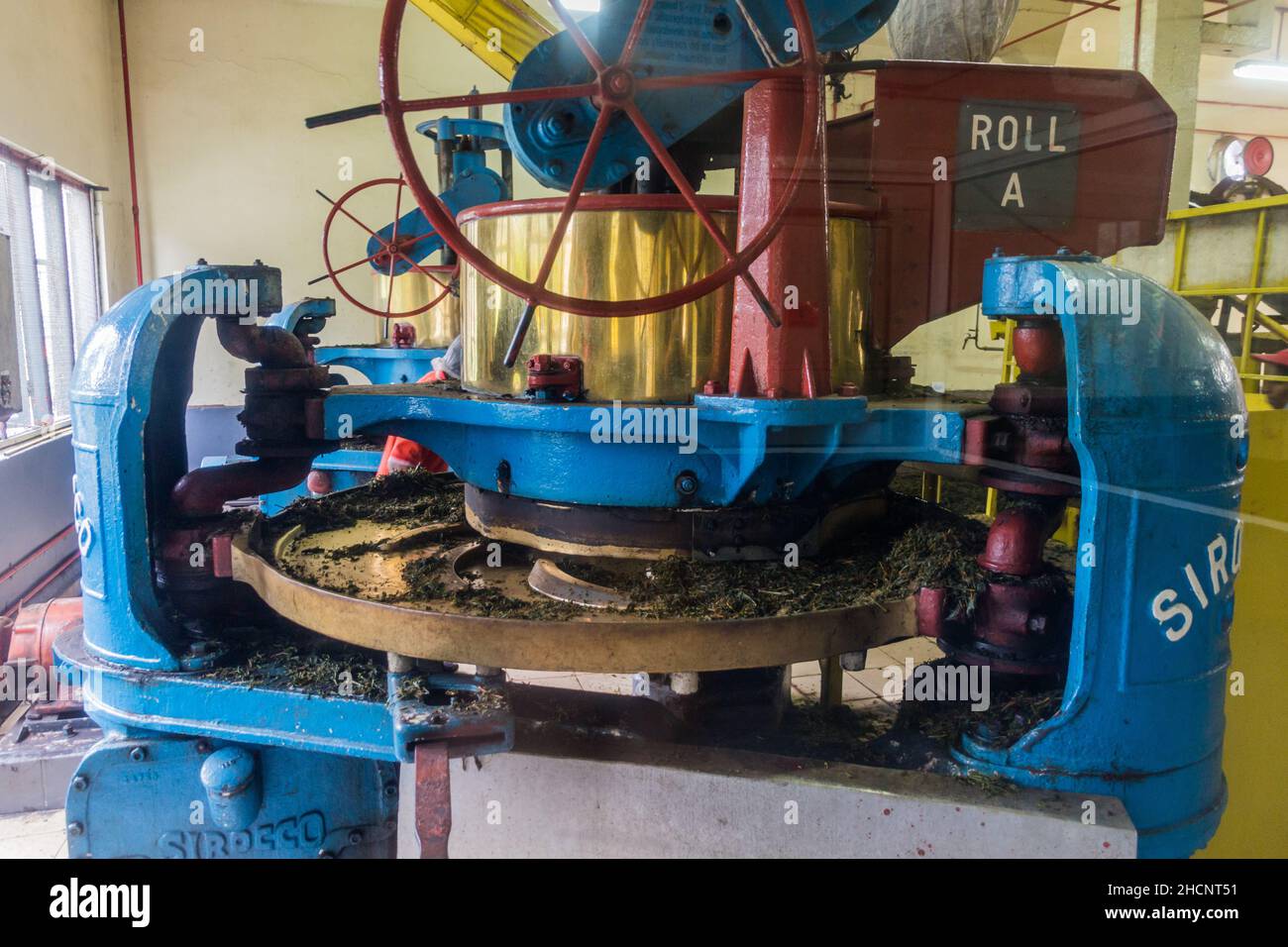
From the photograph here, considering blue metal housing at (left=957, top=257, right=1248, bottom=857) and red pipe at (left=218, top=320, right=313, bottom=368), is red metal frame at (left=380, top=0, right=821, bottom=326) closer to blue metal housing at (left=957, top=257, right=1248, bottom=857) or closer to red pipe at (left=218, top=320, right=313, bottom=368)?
blue metal housing at (left=957, top=257, right=1248, bottom=857)

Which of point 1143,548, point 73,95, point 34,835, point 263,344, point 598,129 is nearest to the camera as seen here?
point 598,129

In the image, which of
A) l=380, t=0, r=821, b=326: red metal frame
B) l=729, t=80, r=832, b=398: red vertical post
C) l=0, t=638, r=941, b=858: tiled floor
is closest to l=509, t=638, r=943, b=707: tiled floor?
l=0, t=638, r=941, b=858: tiled floor

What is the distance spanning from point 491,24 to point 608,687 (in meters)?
3.66

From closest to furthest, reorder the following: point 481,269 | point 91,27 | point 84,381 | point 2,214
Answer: point 481,269
point 84,381
point 2,214
point 91,27

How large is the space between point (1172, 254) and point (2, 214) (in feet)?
20.4

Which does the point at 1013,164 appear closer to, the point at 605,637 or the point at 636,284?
the point at 636,284

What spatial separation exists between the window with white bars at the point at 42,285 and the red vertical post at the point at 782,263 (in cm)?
380

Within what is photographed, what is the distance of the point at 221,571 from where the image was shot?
1.71 m

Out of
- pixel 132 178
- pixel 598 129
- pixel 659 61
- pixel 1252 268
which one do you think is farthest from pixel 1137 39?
pixel 132 178

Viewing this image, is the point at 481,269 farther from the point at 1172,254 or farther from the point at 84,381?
the point at 1172,254

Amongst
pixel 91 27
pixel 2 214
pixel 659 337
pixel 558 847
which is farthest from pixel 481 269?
pixel 91 27

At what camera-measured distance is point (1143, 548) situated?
1.36m

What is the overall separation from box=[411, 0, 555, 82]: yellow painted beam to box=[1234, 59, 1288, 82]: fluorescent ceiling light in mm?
7526

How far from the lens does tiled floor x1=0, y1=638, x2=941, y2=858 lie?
8.82ft
